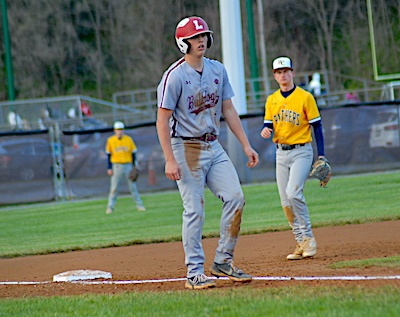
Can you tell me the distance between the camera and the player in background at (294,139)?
29.5 ft

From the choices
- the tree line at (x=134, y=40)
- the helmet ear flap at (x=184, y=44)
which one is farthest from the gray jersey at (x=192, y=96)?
the tree line at (x=134, y=40)

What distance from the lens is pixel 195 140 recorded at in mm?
7043

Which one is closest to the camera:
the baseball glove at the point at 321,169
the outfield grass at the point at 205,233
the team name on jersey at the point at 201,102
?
the outfield grass at the point at 205,233

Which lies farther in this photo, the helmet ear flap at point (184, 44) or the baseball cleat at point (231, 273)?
the baseball cleat at point (231, 273)

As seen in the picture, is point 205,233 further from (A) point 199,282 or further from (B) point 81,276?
(A) point 199,282

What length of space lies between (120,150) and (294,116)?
10050mm

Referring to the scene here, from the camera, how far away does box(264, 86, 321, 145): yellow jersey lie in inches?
354

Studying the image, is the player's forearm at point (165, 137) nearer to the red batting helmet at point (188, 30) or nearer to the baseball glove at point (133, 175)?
the red batting helmet at point (188, 30)

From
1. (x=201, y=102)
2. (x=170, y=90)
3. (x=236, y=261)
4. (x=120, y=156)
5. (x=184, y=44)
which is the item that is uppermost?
(x=184, y=44)

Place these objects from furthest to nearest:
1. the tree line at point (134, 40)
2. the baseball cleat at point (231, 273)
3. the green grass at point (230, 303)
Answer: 1. the tree line at point (134, 40)
2. the baseball cleat at point (231, 273)
3. the green grass at point (230, 303)

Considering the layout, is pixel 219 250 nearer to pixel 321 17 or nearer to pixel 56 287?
pixel 56 287

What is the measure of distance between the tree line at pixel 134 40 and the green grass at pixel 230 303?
33847 millimetres

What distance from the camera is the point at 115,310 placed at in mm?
6266

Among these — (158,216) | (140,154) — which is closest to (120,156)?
(158,216)
